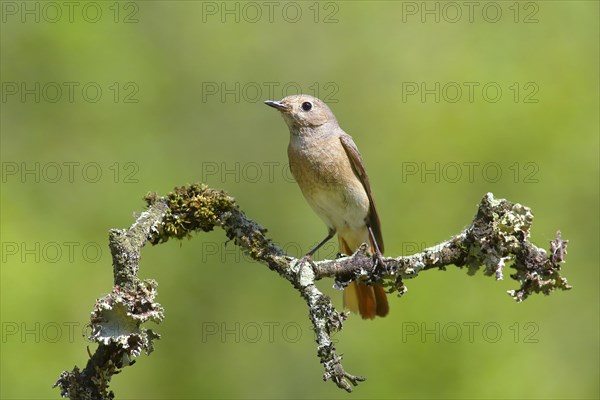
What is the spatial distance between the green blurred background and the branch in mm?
1923

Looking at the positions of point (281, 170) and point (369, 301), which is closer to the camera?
point (369, 301)

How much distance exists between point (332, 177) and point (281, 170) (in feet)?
5.43

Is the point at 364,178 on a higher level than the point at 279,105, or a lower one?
lower

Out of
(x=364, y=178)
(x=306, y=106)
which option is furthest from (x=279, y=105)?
(x=364, y=178)

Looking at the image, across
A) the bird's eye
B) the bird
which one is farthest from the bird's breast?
the bird's eye

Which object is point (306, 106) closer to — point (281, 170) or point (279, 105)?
point (279, 105)

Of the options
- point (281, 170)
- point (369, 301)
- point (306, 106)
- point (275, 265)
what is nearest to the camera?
point (275, 265)

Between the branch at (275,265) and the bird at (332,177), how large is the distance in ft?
4.92

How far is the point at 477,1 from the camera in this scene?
327 inches

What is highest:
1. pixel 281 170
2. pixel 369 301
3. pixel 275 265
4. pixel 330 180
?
pixel 281 170

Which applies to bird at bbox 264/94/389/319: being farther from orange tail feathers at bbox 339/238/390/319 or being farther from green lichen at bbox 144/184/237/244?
green lichen at bbox 144/184/237/244

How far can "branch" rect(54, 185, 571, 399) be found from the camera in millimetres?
3211

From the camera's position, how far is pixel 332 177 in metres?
5.69

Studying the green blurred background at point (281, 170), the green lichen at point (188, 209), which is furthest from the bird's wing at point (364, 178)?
the green lichen at point (188, 209)
